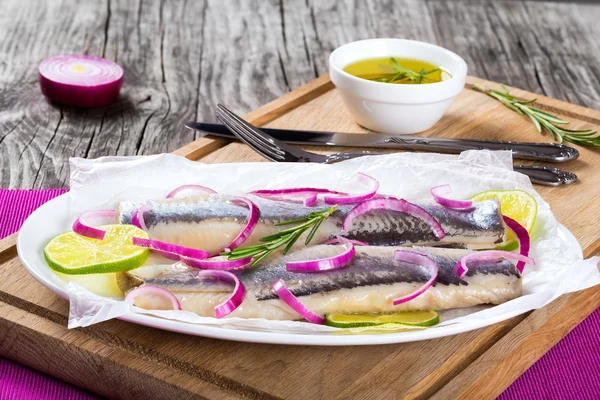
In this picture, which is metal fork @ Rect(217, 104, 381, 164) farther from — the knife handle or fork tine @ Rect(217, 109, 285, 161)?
the knife handle

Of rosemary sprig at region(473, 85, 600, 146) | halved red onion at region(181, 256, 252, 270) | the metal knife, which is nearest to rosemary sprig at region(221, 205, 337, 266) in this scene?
halved red onion at region(181, 256, 252, 270)

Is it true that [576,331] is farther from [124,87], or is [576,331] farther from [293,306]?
[124,87]

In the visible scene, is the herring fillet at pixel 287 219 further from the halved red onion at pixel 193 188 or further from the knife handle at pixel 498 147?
the knife handle at pixel 498 147

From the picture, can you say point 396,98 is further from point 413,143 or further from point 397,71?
point 397,71

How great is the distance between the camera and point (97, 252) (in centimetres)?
216

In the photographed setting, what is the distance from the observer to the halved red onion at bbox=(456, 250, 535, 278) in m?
2.18

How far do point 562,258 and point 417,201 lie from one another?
402mm

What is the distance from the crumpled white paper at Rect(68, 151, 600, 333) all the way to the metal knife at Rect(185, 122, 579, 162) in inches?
12.4

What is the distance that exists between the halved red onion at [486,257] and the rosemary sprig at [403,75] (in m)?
1.26

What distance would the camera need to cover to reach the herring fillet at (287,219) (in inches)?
91.6

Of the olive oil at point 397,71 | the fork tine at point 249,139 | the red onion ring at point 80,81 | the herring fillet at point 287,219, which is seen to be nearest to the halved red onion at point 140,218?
the herring fillet at point 287,219

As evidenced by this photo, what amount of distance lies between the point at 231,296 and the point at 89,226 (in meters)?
0.47

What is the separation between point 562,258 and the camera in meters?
2.37

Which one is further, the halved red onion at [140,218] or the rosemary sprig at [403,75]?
the rosemary sprig at [403,75]
